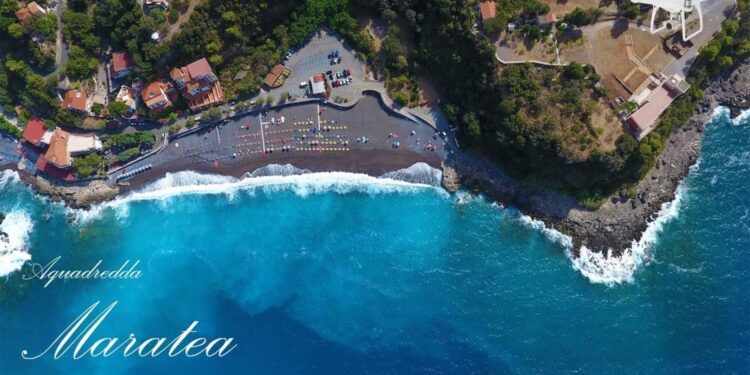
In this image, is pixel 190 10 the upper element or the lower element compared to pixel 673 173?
upper

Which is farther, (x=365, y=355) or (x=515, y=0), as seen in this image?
(x=365, y=355)

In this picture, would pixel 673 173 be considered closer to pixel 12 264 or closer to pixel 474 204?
pixel 474 204

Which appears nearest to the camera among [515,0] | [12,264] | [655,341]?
[515,0]

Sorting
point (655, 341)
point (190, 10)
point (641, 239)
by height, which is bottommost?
point (655, 341)

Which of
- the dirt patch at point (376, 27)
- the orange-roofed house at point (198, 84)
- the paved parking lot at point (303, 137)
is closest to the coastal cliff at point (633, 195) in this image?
the paved parking lot at point (303, 137)

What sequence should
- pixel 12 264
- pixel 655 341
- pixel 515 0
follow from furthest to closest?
pixel 12 264 → pixel 655 341 → pixel 515 0

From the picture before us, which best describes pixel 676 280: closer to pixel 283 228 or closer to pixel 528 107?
pixel 528 107

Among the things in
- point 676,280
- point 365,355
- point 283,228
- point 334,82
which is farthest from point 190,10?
point 676,280

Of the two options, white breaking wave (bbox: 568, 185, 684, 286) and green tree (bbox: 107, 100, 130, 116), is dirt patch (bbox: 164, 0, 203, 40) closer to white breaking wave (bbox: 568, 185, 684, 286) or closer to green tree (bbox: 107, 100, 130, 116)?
green tree (bbox: 107, 100, 130, 116)
